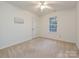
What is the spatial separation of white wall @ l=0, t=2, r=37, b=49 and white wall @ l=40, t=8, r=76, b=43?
545 mm

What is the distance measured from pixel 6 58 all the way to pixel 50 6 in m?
2.45

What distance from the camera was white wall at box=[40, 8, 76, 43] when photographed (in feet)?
12.4

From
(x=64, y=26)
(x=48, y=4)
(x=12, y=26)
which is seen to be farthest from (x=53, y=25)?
(x=12, y=26)

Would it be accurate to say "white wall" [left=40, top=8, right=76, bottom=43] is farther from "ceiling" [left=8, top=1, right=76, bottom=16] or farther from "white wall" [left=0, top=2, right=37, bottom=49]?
"white wall" [left=0, top=2, right=37, bottom=49]

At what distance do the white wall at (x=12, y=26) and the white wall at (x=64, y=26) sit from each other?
0.54 metres

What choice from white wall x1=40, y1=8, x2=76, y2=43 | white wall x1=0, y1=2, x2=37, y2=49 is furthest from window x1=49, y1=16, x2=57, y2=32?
white wall x1=0, y1=2, x2=37, y2=49

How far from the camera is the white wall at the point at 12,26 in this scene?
3.59m

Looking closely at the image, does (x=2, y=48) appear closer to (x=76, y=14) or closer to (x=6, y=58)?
(x=6, y=58)

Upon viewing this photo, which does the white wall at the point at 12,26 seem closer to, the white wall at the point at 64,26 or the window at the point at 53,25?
the white wall at the point at 64,26

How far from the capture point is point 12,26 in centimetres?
390

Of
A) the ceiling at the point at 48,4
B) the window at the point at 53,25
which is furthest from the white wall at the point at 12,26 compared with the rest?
the window at the point at 53,25

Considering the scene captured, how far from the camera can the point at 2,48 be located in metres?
3.51

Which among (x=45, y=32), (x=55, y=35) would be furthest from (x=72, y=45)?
(x=45, y=32)

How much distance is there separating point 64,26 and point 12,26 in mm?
1779
